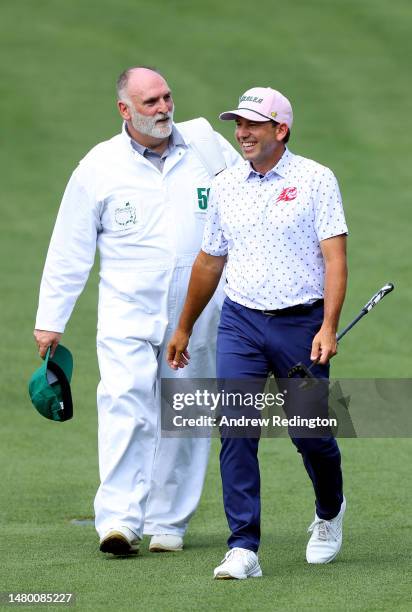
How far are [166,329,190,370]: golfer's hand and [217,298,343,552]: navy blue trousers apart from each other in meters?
0.34

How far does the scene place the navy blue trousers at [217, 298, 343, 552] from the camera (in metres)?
6.87

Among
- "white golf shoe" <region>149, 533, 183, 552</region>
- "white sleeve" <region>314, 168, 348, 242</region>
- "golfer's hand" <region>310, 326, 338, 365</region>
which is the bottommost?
"white golf shoe" <region>149, 533, 183, 552</region>

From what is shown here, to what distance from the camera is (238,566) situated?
6766 mm

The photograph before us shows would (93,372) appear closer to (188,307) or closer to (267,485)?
(267,485)

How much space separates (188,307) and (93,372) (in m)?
5.78

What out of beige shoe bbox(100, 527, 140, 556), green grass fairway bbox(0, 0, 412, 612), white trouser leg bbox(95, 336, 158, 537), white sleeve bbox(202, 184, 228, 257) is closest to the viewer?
green grass fairway bbox(0, 0, 412, 612)

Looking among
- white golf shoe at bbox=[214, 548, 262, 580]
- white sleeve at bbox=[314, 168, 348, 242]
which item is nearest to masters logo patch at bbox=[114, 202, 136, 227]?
white sleeve at bbox=[314, 168, 348, 242]

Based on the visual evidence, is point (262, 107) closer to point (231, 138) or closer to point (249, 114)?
point (249, 114)

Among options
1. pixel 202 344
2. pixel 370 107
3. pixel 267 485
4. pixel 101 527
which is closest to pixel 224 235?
pixel 202 344

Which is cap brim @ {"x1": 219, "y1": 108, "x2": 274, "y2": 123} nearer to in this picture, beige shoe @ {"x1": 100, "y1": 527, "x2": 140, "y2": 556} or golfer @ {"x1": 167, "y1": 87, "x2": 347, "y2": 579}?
golfer @ {"x1": 167, "y1": 87, "x2": 347, "y2": 579}

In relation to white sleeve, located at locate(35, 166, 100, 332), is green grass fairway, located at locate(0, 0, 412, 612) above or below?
below

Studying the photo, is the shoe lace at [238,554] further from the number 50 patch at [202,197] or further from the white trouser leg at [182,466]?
the number 50 patch at [202,197]

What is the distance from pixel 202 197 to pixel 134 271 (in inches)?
20.5

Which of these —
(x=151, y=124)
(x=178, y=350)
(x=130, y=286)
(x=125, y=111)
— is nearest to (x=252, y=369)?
(x=178, y=350)
